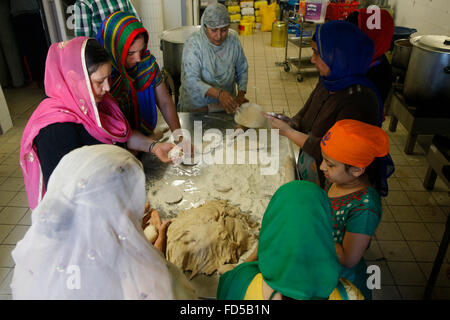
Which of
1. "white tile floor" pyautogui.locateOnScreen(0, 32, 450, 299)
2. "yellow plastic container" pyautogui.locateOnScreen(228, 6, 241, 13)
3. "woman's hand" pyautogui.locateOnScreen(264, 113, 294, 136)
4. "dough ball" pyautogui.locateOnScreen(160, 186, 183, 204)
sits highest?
"yellow plastic container" pyautogui.locateOnScreen(228, 6, 241, 13)

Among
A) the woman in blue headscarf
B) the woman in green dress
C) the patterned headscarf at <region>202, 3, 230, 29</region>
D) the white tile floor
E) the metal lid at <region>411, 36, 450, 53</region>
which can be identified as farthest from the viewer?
the metal lid at <region>411, 36, 450, 53</region>

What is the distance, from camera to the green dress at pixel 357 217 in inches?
49.4

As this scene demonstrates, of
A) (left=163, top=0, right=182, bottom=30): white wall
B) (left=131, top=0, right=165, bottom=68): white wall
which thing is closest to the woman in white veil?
(left=131, top=0, right=165, bottom=68): white wall

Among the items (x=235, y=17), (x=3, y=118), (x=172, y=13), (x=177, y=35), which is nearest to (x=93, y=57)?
(x=177, y=35)

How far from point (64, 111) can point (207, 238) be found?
0.84 m

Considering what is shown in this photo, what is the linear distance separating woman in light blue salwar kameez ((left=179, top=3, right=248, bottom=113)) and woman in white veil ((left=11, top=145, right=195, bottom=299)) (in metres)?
1.82

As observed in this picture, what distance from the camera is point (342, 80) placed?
1687mm

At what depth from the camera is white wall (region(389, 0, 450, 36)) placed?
4.48 meters

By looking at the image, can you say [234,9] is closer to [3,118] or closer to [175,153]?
[3,118]

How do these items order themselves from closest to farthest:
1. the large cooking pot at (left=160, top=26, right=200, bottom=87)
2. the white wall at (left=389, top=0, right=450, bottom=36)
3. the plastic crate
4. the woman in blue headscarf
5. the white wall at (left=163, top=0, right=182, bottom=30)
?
the woman in blue headscarf
the large cooking pot at (left=160, top=26, right=200, bottom=87)
the white wall at (left=389, top=0, right=450, bottom=36)
the white wall at (left=163, top=0, right=182, bottom=30)
the plastic crate

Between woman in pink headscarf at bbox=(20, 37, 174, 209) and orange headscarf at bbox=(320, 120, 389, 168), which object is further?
woman in pink headscarf at bbox=(20, 37, 174, 209)

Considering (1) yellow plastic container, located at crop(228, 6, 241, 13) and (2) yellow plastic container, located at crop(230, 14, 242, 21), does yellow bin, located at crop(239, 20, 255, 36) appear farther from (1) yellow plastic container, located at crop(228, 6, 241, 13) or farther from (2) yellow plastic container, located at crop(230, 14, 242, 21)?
(1) yellow plastic container, located at crop(228, 6, 241, 13)

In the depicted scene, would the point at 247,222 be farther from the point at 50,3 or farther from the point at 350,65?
the point at 50,3

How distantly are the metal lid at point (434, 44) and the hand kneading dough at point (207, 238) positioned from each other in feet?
8.97
